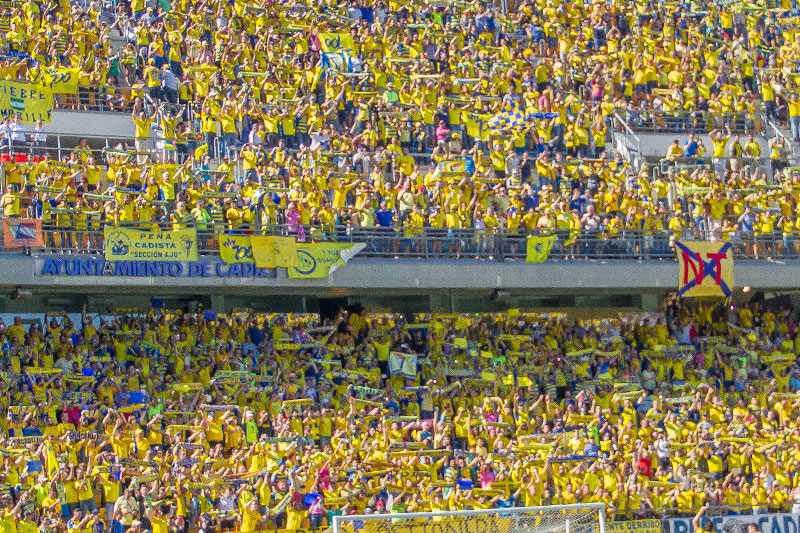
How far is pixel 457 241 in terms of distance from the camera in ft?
99.8

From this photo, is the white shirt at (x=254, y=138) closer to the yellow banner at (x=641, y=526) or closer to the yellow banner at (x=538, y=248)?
the yellow banner at (x=538, y=248)

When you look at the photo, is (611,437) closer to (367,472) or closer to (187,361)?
(367,472)

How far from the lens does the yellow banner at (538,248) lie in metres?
30.8

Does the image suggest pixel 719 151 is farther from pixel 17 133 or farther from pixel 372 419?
pixel 17 133

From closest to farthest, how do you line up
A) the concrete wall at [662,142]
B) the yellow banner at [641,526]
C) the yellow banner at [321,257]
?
1. the yellow banner at [641,526]
2. the yellow banner at [321,257]
3. the concrete wall at [662,142]

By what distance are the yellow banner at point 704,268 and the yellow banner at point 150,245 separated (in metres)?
10.0

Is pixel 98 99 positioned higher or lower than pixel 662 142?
higher

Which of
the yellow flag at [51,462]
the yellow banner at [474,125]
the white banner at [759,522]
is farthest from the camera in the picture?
the yellow banner at [474,125]

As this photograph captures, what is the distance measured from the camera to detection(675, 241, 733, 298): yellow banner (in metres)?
32.0

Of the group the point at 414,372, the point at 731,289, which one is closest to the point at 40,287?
the point at 414,372

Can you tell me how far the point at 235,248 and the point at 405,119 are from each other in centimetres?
633

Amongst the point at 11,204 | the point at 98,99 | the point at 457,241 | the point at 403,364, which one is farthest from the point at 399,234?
the point at 11,204

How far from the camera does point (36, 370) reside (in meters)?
25.7

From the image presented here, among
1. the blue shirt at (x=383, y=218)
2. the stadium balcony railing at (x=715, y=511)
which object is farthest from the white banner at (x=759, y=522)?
the blue shirt at (x=383, y=218)
